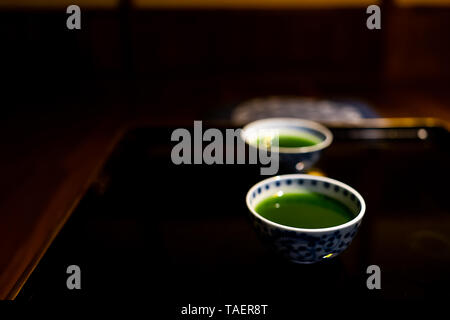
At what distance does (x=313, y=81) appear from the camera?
9.46 feet

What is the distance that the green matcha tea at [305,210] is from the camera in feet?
2.61

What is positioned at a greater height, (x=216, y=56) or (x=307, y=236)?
(x=216, y=56)

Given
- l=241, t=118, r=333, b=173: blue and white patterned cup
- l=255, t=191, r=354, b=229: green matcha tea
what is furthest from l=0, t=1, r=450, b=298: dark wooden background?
l=255, t=191, r=354, b=229: green matcha tea

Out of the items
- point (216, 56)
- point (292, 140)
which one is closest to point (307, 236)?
point (292, 140)

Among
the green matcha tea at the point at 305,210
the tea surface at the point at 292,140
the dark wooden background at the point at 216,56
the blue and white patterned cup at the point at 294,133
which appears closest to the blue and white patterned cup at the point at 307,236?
the green matcha tea at the point at 305,210

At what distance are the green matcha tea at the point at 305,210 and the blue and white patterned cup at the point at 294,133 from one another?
0.54ft

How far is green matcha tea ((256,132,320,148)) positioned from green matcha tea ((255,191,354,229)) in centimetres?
30

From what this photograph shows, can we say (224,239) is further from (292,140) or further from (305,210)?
(292,140)

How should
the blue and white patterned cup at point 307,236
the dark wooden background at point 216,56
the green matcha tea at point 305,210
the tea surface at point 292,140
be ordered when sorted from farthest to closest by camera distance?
the dark wooden background at point 216,56 → the tea surface at point 292,140 → the green matcha tea at point 305,210 → the blue and white patterned cup at point 307,236

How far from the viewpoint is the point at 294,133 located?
123 centimetres

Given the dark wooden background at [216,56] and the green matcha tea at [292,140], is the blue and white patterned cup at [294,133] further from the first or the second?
the dark wooden background at [216,56]

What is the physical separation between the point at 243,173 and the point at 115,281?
51 centimetres

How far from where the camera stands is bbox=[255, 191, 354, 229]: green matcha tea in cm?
79

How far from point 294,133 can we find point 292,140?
37mm
